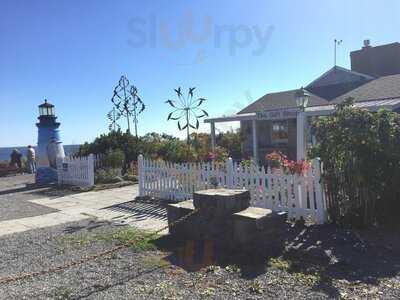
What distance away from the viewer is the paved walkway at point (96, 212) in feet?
25.6

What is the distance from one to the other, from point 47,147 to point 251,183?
10.5m

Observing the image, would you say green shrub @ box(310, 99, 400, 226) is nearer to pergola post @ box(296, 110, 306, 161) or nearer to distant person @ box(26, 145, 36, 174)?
pergola post @ box(296, 110, 306, 161)

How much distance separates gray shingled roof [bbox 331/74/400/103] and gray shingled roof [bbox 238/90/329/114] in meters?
1.30

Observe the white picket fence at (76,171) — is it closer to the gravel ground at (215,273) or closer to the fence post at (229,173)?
the fence post at (229,173)

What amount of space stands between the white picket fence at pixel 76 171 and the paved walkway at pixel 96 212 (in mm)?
1901

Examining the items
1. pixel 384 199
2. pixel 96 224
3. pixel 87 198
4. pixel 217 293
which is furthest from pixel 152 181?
pixel 217 293

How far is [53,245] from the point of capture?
628cm

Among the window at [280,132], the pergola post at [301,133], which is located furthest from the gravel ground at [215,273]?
the window at [280,132]

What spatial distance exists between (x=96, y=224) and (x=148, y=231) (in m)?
1.35

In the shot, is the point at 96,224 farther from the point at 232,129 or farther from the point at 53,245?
the point at 232,129

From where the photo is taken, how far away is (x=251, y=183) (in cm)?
784

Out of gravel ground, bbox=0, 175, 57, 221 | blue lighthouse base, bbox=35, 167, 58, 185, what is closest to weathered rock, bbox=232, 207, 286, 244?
gravel ground, bbox=0, 175, 57, 221

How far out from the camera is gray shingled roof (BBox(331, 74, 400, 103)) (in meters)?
16.5

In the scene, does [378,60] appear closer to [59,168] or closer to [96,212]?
[59,168]
